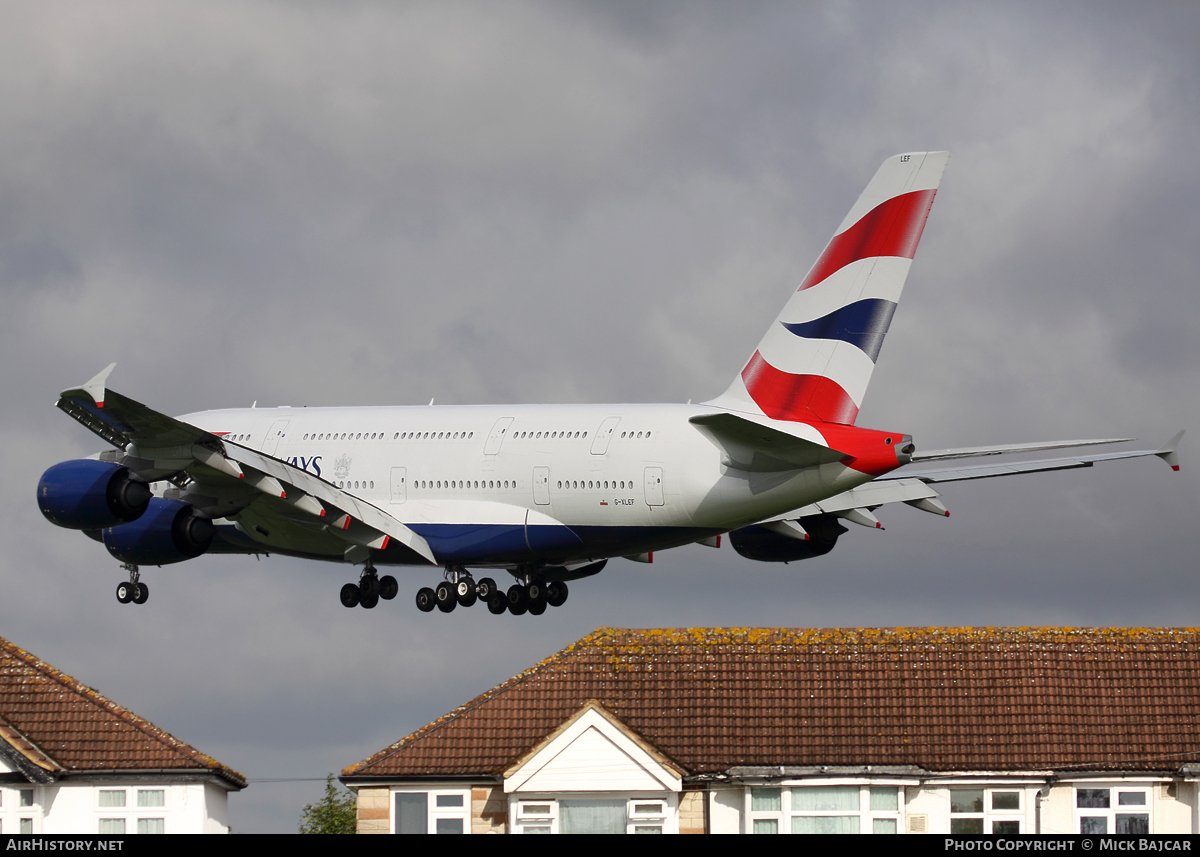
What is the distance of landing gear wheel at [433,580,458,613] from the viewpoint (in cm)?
5194

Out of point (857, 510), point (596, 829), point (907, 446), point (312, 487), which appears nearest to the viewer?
point (907, 446)

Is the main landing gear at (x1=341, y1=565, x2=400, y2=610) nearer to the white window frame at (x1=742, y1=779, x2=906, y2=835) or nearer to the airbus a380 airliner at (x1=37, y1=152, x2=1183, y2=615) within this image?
the airbus a380 airliner at (x1=37, y1=152, x2=1183, y2=615)

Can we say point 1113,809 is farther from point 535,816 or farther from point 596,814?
point 535,816

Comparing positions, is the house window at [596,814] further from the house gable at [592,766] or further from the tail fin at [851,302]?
the tail fin at [851,302]

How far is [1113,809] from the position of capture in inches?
1869

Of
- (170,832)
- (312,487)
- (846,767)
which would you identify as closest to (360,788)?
(170,832)

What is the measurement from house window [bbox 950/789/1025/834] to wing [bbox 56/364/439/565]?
1578 cm

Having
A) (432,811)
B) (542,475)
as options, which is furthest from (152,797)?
(542,475)

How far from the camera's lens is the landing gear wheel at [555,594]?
5378 cm

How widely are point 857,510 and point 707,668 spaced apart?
21.3 ft

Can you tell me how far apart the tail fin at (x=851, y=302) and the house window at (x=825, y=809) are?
946 cm

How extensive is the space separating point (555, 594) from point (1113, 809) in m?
16.9

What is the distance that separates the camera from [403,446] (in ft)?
171

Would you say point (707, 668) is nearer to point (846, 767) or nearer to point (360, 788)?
point (846, 767)
